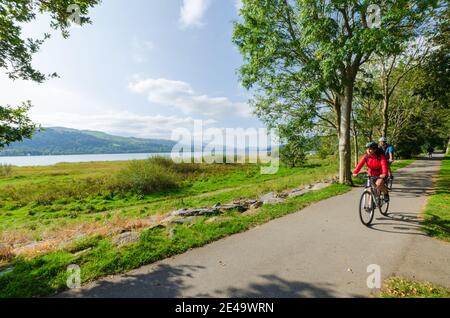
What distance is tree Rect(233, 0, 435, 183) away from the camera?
37.7 feet

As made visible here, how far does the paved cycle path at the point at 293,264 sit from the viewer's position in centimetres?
419

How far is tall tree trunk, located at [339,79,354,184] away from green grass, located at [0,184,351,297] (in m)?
9.21

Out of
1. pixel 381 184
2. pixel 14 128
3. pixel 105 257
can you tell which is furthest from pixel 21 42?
pixel 381 184

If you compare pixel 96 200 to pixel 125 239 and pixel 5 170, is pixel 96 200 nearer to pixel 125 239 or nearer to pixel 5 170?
pixel 125 239

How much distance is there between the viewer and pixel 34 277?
4766 mm

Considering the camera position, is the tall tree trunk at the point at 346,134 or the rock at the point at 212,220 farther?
the tall tree trunk at the point at 346,134

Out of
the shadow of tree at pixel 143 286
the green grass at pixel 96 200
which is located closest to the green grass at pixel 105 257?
the shadow of tree at pixel 143 286

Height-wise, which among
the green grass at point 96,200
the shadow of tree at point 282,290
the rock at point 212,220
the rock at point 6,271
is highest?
the rock at point 212,220

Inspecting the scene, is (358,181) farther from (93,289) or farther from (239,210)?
(93,289)

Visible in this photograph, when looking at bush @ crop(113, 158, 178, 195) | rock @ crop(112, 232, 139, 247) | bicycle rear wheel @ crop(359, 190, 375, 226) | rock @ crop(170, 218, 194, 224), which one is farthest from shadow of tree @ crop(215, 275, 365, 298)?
bush @ crop(113, 158, 178, 195)

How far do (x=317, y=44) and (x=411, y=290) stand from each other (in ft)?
44.2

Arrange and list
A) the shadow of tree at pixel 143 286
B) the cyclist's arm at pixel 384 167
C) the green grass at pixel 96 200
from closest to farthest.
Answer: the shadow of tree at pixel 143 286 → the cyclist's arm at pixel 384 167 → the green grass at pixel 96 200

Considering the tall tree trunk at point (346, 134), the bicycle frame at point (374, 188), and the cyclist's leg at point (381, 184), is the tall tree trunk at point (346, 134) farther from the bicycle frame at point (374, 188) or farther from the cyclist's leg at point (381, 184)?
the bicycle frame at point (374, 188)
